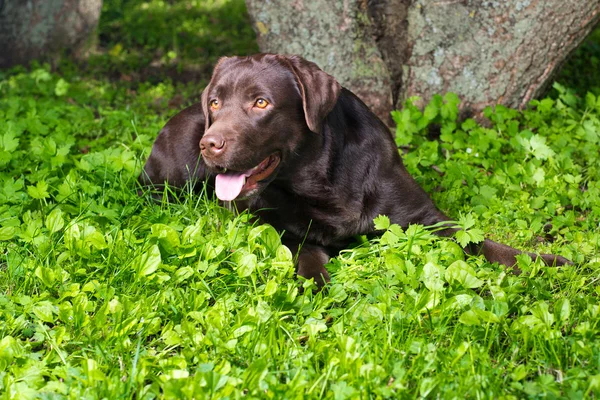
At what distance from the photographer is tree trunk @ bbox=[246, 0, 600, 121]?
495 cm

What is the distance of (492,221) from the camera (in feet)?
13.5

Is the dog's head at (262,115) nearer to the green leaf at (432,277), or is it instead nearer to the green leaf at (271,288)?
the green leaf at (271,288)

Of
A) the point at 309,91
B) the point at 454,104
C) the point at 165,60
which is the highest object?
the point at 309,91

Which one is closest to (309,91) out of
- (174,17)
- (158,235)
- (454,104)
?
(158,235)

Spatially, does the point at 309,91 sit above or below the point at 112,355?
above

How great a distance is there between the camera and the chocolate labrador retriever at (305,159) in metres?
3.39

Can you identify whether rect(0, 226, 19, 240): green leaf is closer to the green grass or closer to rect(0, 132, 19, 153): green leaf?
the green grass

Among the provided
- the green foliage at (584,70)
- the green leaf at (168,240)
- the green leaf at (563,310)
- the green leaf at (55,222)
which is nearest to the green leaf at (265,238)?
the green leaf at (168,240)

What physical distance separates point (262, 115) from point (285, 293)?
87 cm

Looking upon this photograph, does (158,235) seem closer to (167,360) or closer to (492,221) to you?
(167,360)

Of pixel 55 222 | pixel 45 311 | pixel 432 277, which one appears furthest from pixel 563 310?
pixel 55 222

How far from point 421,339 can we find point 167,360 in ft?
3.00

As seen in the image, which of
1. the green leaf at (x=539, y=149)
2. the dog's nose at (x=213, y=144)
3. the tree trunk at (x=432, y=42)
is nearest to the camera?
the dog's nose at (x=213, y=144)

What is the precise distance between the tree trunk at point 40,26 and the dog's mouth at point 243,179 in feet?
14.4
